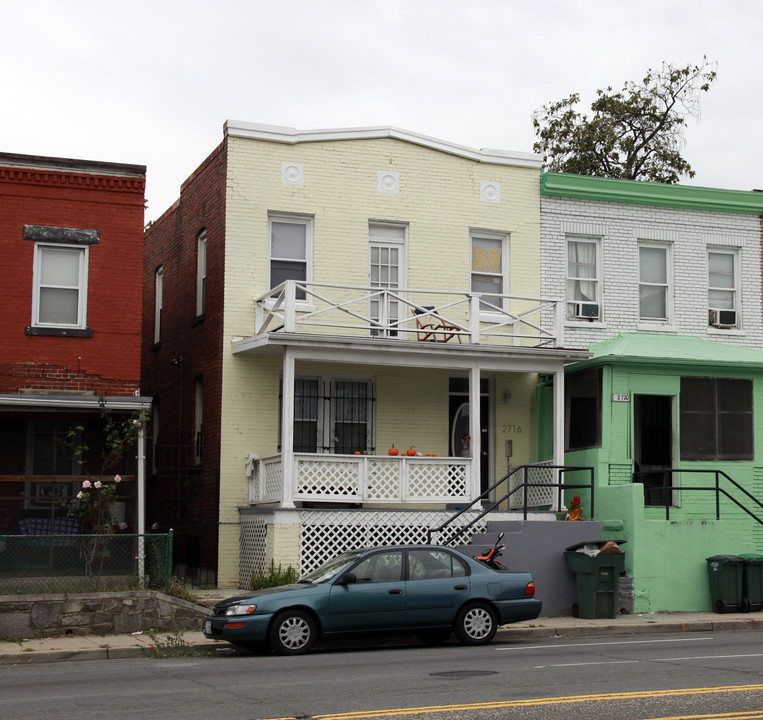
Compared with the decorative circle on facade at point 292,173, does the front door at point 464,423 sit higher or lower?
lower

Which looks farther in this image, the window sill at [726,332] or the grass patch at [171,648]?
the window sill at [726,332]

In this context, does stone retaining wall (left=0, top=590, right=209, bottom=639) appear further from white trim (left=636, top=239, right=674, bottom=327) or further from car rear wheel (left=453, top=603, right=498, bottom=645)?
white trim (left=636, top=239, right=674, bottom=327)

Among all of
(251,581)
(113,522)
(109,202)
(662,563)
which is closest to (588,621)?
(662,563)

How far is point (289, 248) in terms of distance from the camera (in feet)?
69.3

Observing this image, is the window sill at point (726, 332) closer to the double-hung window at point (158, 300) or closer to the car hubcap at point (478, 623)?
the car hubcap at point (478, 623)

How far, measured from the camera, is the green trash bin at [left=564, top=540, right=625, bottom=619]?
17.8 metres

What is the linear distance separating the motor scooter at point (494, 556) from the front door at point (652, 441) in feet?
13.9

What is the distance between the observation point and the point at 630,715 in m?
8.99

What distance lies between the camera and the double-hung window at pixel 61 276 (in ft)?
62.7

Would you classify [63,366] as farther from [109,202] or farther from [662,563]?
[662,563]

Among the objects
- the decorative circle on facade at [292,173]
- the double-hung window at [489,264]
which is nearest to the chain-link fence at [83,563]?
the decorative circle on facade at [292,173]

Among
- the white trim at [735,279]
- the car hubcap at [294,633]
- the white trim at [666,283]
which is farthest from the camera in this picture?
the white trim at [735,279]

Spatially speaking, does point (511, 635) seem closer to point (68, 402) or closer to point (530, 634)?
point (530, 634)

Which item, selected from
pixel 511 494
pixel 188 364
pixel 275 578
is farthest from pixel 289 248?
pixel 275 578
